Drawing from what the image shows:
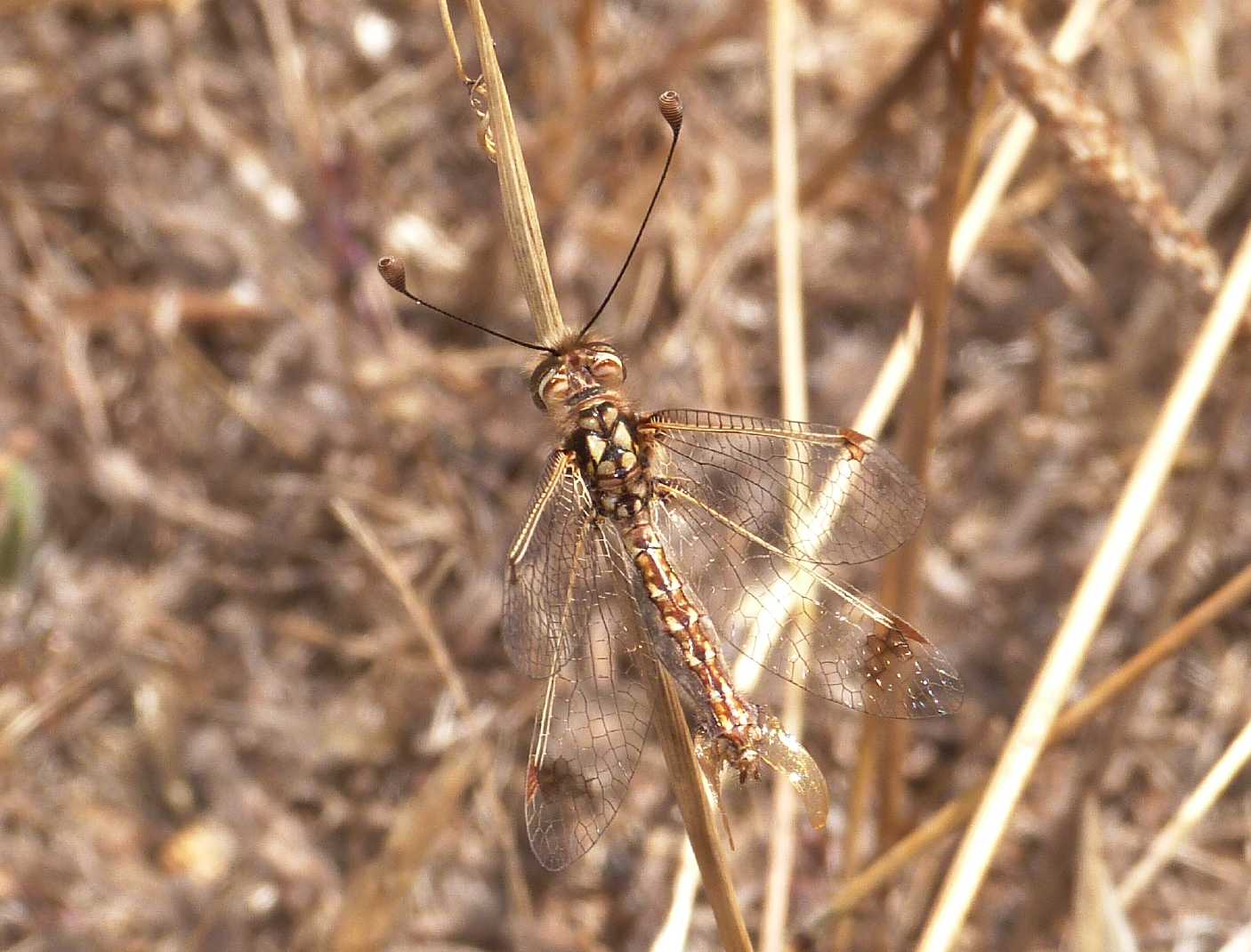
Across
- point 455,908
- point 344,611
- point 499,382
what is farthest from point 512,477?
point 455,908

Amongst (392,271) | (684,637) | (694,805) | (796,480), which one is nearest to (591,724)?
(684,637)

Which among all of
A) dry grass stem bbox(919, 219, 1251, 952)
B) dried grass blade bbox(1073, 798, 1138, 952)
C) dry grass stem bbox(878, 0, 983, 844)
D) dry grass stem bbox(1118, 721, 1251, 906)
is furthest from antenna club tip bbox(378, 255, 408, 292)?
dried grass blade bbox(1073, 798, 1138, 952)

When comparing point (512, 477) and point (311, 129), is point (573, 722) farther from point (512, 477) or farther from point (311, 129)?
point (311, 129)

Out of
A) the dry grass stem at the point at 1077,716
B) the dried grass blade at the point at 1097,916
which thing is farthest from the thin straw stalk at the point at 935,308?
the dried grass blade at the point at 1097,916

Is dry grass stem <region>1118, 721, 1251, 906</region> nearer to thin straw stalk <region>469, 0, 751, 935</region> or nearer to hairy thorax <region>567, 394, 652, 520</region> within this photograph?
thin straw stalk <region>469, 0, 751, 935</region>

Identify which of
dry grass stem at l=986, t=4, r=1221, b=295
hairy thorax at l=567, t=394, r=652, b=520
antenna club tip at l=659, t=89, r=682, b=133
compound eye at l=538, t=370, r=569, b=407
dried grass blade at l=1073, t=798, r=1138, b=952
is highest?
dry grass stem at l=986, t=4, r=1221, b=295
